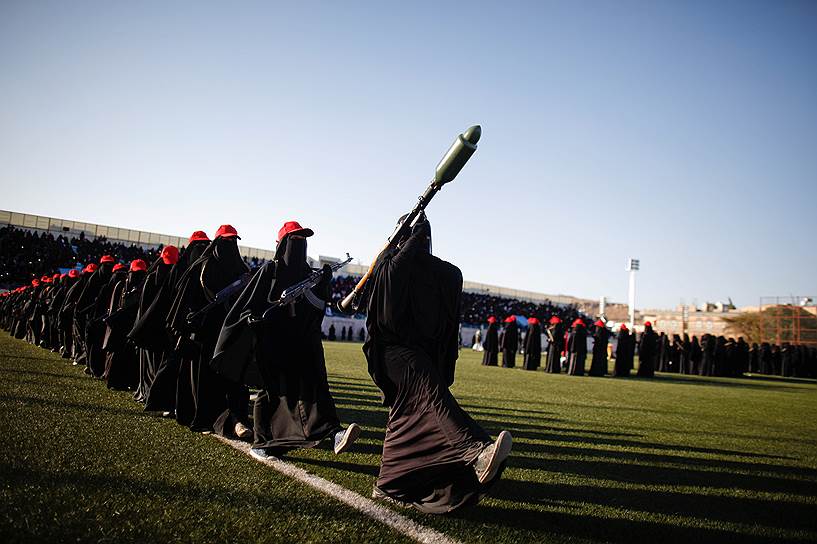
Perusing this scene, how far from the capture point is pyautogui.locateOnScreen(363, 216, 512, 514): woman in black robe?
342 cm

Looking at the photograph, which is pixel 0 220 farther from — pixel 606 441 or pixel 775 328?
pixel 775 328

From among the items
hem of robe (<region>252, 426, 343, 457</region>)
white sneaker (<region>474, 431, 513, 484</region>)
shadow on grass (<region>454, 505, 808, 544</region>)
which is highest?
white sneaker (<region>474, 431, 513, 484</region>)

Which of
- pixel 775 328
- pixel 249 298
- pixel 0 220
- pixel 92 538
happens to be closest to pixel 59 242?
pixel 0 220

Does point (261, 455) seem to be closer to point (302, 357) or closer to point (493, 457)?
point (302, 357)

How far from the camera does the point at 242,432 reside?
5457mm

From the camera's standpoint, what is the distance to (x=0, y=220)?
35312 millimetres

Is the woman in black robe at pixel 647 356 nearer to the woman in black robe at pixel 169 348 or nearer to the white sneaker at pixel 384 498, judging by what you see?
the woman in black robe at pixel 169 348

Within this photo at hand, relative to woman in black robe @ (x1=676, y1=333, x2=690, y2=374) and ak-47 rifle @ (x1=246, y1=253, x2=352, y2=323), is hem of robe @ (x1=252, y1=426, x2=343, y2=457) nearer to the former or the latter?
ak-47 rifle @ (x1=246, y1=253, x2=352, y2=323)

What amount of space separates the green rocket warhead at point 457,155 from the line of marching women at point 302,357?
0.50m

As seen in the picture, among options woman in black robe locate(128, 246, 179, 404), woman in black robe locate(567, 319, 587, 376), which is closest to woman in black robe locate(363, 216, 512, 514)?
woman in black robe locate(128, 246, 179, 404)

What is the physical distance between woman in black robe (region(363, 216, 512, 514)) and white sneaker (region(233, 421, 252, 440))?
2.07 meters

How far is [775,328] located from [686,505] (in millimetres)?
49153

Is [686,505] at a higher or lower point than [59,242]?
lower

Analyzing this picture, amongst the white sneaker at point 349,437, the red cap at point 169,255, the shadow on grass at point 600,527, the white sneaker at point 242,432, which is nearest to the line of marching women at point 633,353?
the red cap at point 169,255
